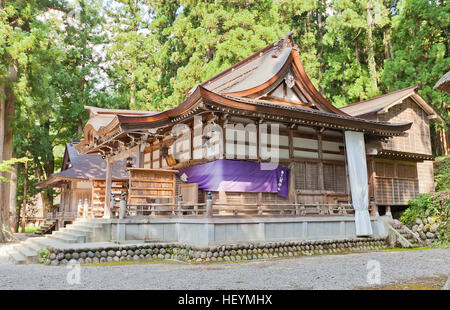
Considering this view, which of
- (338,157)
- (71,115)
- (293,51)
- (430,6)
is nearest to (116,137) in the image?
(293,51)

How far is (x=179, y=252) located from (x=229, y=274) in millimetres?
3303

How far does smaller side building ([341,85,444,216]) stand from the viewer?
17.9 meters

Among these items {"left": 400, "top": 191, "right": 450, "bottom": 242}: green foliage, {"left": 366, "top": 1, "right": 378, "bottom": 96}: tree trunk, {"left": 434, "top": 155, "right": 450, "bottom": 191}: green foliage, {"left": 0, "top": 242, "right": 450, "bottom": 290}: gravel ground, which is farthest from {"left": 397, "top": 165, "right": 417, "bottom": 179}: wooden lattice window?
{"left": 366, "top": 1, "right": 378, "bottom": 96}: tree trunk

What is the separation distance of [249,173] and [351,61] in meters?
21.0

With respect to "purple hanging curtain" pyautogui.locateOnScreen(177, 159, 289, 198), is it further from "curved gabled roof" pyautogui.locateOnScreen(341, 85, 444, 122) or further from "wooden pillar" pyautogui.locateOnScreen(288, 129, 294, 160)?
"curved gabled roof" pyautogui.locateOnScreen(341, 85, 444, 122)

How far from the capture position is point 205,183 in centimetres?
1327

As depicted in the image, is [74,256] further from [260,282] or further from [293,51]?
[293,51]

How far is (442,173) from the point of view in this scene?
22922 mm

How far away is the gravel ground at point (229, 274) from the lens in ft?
23.9

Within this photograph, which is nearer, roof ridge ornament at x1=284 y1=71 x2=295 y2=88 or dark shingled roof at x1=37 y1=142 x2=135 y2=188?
roof ridge ornament at x1=284 y1=71 x2=295 y2=88

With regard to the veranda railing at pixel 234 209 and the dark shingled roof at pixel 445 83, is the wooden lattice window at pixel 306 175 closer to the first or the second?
the veranda railing at pixel 234 209

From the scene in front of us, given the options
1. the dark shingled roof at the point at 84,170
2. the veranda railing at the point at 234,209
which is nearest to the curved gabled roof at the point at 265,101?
the veranda railing at the point at 234,209

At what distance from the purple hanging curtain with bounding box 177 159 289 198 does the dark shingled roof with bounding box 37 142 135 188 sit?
38.5 feet

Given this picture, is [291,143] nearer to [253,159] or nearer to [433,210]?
[253,159]
